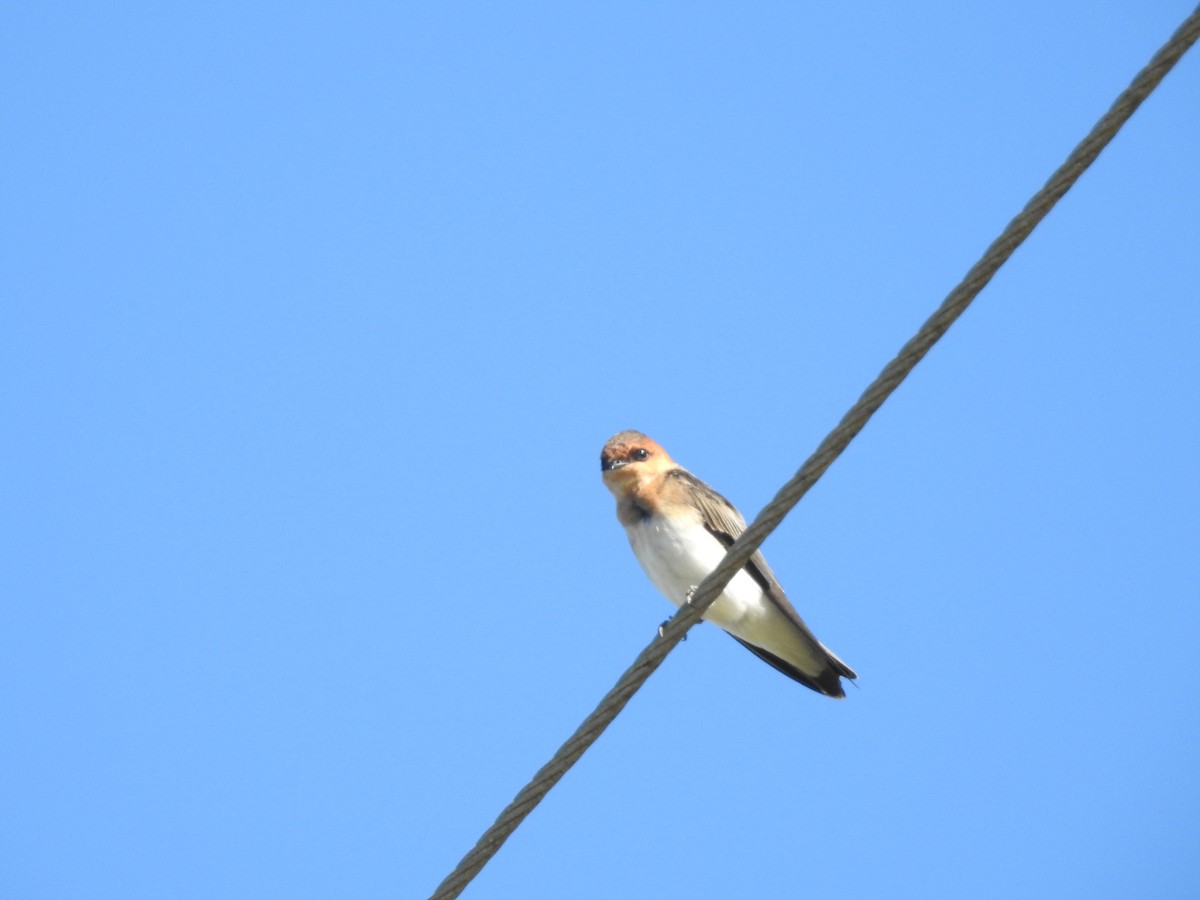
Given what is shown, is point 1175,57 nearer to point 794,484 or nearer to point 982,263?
point 982,263

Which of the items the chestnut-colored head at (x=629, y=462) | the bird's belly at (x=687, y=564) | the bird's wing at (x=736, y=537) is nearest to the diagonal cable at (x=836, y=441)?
the bird's belly at (x=687, y=564)

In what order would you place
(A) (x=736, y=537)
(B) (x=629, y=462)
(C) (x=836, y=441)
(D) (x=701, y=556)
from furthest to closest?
(B) (x=629, y=462) < (A) (x=736, y=537) < (D) (x=701, y=556) < (C) (x=836, y=441)

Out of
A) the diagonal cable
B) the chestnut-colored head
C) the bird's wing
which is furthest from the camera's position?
the chestnut-colored head

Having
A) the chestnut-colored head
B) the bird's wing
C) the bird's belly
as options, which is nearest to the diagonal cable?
the bird's belly

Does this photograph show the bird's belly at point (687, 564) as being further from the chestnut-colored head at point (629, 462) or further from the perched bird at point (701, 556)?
the chestnut-colored head at point (629, 462)

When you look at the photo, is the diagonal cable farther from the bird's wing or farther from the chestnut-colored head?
the chestnut-colored head

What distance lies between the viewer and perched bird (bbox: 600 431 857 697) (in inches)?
311

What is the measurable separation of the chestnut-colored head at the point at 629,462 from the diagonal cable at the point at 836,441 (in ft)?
11.5

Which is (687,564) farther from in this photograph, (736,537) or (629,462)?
(629,462)

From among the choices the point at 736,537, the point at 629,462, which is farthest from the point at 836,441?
the point at 629,462

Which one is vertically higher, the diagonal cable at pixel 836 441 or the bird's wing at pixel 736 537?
the bird's wing at pixel 736 537

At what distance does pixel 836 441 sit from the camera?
4168 millimetres

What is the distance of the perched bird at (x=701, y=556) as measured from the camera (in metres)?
7.91

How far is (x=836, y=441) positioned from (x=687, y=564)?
Answer: 3750mm
